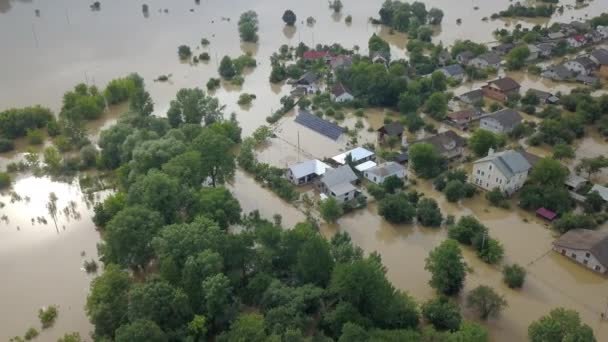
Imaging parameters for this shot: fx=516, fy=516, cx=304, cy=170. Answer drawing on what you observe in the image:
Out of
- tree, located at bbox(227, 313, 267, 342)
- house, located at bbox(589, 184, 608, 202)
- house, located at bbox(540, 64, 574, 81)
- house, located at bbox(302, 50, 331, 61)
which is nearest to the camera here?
tree, located at bbox(227, 313, 267, 342)

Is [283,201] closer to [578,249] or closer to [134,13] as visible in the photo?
[578,249]

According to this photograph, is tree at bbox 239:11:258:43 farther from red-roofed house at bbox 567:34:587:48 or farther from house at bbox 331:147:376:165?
red-roofed house at bbox 567:34:587:48

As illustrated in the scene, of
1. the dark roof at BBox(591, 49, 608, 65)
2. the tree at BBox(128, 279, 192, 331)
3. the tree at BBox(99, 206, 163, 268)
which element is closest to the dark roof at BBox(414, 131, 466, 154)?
the tree at BBox(99, 206, 163, 268)

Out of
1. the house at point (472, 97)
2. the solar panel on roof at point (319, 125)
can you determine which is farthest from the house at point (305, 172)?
the house at point (472, 97)

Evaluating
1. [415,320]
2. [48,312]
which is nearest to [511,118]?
[415,320]

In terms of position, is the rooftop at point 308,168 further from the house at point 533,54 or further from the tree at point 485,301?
the house at point 533,54

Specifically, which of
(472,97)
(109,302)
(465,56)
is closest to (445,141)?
(472,97)
